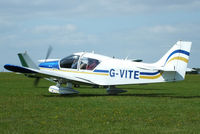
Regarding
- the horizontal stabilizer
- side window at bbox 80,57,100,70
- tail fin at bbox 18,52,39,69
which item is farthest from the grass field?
side window at bbox 80,57,100,70

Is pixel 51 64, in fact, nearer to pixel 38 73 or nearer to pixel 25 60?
pixel 25 60

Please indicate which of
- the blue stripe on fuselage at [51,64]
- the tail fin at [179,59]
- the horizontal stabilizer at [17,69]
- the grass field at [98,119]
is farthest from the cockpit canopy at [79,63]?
the grass field at [98,119]

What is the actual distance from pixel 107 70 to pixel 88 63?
3.27 ft

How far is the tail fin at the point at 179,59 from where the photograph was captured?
14.2 meters

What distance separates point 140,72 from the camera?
1456cm

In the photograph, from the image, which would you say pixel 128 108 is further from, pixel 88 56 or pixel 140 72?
pixel 88 56

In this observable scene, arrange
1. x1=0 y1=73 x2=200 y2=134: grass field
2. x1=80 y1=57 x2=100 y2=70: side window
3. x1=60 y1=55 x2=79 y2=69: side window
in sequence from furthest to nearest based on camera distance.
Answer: x1=60 y1=55 x2=79 y2=69: side window < x1=80 y1=57 x2=100 y2=70: side window < x1=0 y1=73 x2=200 y2=134: grass field

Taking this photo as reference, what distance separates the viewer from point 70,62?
16.1 meters

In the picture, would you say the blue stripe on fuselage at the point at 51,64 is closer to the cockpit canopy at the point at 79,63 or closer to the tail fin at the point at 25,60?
the cockpit canopy at the point at 79,63

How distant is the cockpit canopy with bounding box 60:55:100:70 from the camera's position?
15641 mm

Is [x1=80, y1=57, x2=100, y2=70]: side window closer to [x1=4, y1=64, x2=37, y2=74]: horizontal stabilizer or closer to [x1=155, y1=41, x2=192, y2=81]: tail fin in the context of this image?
[x1=4, y1=64, x2=37, y2=74]: horizontal stabilizer

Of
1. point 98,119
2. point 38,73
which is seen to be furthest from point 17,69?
point 98,119

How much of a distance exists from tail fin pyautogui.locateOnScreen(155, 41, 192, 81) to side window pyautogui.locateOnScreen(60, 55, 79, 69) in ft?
13.7

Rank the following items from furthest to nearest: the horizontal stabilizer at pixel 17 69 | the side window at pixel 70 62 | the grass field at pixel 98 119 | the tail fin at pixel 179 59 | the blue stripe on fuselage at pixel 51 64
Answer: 1. the blue stripe on fuselage at pixel 51 64
2. the side window at pixel 70 62
3. the tail fin at pixel 179 59
4. the horizontal stabilizer at pixel 17 69
5. the grass field at pixel 98 119
